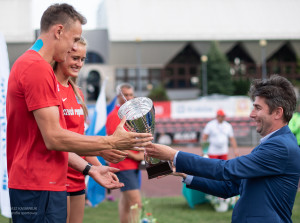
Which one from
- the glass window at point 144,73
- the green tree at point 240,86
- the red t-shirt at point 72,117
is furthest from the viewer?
the glass window at point 144,73

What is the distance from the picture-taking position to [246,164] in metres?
2.64

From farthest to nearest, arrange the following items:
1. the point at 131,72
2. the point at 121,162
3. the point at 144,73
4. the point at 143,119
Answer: the point at 144,73 < the point at 131,72 < the point at 121,162 < the point at 143,119

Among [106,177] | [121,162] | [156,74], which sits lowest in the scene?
[121,162]

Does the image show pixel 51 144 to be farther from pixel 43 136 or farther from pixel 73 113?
pixel 73 113

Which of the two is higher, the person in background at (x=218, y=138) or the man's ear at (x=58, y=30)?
the man's ear at (x=58, y=30)

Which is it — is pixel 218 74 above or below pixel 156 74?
below

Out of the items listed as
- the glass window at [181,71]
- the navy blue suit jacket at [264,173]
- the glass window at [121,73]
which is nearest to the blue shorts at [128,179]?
the navy blue suit jacket at [264,173]

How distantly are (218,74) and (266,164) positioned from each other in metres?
43.7

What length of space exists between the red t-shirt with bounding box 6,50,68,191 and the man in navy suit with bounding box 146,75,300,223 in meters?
0.67

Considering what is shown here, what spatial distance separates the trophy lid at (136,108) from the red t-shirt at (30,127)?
0.49m

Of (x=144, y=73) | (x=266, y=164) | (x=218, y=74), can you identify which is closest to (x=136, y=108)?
(x=266, y=164)

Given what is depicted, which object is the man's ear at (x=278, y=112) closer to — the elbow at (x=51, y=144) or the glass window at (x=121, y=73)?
the elbow at (x=51, y=144)

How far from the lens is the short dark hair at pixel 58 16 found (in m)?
2.40

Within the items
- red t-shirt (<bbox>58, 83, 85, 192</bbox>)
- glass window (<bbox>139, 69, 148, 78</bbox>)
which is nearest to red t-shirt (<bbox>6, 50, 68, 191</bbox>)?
red t-shirt (<bbox>58, 83, 85, 192</bbox>)
